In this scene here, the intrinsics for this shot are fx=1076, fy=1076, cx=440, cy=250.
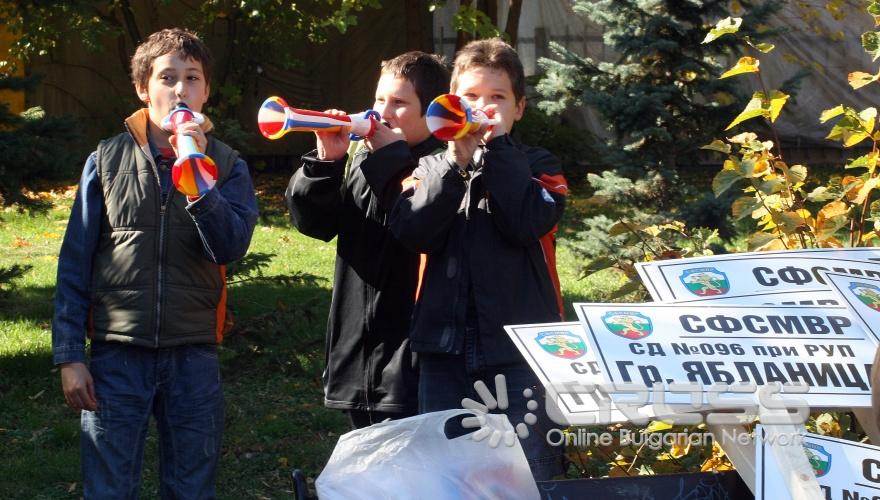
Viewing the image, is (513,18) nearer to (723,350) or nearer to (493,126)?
(493,126)

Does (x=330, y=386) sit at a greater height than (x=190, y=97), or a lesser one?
lesser

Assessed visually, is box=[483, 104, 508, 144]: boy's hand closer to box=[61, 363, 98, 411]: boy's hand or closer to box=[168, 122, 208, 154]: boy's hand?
box=[168, 122, 208, 154]: boy's hand

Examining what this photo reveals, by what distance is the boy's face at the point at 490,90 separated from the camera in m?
3.01

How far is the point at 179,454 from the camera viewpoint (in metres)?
3.14

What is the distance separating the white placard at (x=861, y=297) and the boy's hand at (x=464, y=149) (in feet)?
3.09

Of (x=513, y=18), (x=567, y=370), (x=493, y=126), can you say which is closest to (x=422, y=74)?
(x=493, y=126)

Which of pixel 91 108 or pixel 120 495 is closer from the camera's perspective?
pixel 120 495

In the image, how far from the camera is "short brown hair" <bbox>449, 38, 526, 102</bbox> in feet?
10.0

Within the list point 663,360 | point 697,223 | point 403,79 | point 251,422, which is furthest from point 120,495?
Answer: point 697,223

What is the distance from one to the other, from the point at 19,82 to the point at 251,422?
2.20 meters

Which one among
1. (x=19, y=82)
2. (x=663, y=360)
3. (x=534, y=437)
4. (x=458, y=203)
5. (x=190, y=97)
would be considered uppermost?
(x=19, y=82)

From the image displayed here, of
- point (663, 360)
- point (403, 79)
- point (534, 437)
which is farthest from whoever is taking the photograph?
point (403, 79)

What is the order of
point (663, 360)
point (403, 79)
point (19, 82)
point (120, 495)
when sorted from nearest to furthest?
point (663, 360), point (120, 495), point (403, 79), point (19, 82)

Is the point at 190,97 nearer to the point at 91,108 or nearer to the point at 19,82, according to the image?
the point at 19,82
